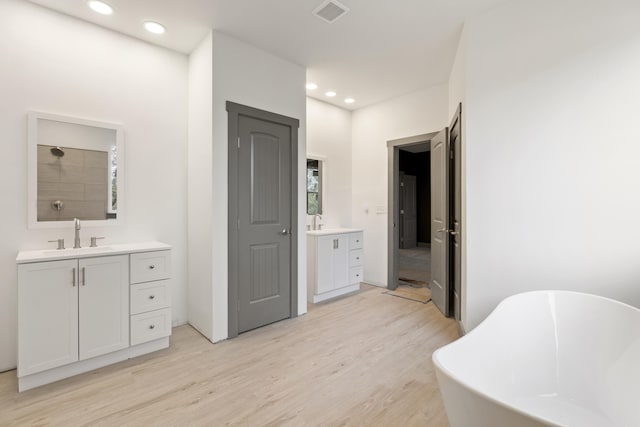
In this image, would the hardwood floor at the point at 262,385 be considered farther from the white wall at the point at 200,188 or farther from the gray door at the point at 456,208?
the gray door at the point at 456,208

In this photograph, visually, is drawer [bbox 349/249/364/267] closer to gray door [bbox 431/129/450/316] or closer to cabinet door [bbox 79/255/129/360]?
gray door [bbox 431/129/450/316]

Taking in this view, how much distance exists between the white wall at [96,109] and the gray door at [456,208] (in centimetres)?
281

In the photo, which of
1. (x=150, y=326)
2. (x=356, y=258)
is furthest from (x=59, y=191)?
(x=356, y=258)

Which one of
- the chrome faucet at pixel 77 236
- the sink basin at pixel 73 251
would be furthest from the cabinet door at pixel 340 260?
the chrome faucet at pixel 77 236

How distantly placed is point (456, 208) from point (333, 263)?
1.74 meters

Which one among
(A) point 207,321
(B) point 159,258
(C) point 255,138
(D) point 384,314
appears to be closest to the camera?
(B) point 159,258

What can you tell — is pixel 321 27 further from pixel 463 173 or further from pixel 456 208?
pixel 456 208

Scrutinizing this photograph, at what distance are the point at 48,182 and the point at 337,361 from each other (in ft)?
9.07

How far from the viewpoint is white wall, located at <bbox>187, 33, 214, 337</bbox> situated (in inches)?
110

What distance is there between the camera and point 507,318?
180cm

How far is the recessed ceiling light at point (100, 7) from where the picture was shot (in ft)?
7.90

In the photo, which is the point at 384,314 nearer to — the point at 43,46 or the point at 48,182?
the point at 48,182

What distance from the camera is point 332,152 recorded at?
475 cm

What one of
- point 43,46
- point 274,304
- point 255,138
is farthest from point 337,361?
point 43,46
